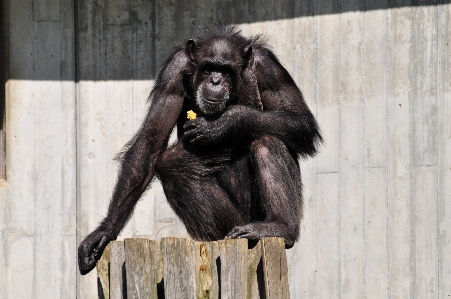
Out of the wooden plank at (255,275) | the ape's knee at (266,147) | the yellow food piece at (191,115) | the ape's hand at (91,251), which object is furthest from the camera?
the yellow food piece at (191,115)

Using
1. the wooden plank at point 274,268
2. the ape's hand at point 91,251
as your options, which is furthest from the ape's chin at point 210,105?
the wooden plank at point 274,268

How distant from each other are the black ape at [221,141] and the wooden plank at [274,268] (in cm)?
98

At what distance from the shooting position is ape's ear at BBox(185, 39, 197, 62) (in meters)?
8.29

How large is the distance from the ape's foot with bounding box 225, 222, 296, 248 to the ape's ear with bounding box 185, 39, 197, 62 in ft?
5.75

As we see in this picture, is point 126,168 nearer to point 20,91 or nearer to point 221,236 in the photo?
point 221,236

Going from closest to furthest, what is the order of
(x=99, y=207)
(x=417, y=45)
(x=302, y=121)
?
(x=302, y=121), (x=417, y=45), (x=99, y=207)

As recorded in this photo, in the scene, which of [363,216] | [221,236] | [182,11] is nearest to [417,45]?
[363,216]

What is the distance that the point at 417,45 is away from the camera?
35.2 ft

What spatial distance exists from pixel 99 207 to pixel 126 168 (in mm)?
3301

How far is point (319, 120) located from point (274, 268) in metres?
4.56

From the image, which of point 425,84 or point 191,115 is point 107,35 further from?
point 425,84

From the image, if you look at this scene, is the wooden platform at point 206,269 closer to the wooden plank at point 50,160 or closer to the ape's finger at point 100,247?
the ape's finger at point 100,247

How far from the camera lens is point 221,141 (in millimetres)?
8039

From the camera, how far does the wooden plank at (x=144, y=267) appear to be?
6844 mm
